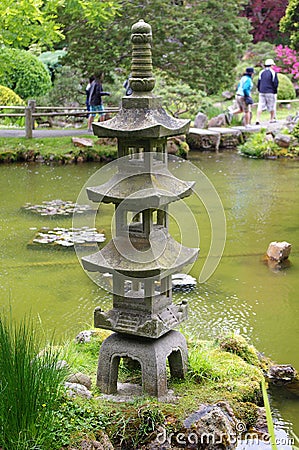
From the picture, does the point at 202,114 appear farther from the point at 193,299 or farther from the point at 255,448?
the point at 255,448

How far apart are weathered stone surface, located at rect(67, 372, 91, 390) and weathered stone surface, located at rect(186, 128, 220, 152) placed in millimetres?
11547

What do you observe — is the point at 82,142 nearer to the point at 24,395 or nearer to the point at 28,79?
the point at 28,79

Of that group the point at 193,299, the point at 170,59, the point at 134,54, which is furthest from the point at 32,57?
the point at 134,54

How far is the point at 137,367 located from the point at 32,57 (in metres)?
15.3

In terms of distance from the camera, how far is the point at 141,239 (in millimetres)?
4117

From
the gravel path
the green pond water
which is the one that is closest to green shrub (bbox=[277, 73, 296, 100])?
the gravel path

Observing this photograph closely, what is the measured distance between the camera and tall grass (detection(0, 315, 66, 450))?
11.1 feet

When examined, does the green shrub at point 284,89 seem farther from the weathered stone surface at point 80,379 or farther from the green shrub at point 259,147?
the weathered stone surface at point 80,379

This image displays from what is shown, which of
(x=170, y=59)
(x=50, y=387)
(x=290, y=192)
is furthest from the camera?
(x=170, y=59)

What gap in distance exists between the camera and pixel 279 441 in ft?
13.2

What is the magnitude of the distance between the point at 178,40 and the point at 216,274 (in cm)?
1142

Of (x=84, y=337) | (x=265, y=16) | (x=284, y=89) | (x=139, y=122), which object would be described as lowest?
(x=84, y=337)

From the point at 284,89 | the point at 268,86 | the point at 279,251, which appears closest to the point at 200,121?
the point at 268,86

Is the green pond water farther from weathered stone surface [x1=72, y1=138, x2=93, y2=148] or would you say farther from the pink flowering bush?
the pink flowering bush
